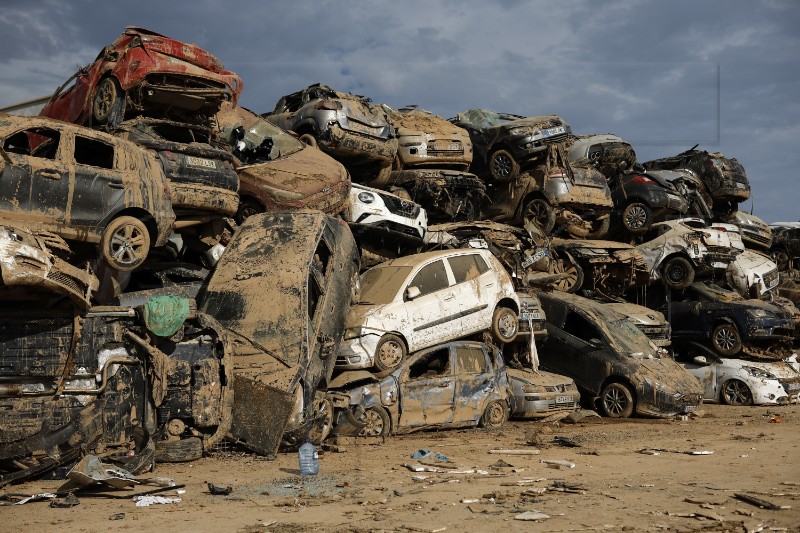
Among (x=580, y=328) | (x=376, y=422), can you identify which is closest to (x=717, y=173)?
(x=580, y=328)

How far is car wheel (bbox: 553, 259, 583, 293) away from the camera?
1956cm

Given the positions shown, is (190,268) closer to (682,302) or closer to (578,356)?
(578,356)

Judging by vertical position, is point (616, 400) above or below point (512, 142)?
below

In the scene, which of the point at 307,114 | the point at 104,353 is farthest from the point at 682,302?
the point at 104,353

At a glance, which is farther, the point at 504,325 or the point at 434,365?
the point at 504,325

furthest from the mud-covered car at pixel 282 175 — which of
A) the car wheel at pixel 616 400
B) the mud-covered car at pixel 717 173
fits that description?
the mud-covered car at pixel 717 173

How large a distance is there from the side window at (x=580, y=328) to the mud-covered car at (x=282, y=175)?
4681 mm

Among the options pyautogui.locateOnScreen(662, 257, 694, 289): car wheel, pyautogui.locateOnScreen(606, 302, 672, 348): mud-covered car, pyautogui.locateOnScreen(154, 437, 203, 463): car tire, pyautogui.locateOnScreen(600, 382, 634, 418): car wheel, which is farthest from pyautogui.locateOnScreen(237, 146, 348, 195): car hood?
pyautogui.locateOnScreen(662, 257, 694, 289): car wheel

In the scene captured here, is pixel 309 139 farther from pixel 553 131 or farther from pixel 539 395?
pixel 539 395

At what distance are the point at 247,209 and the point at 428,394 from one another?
4618 millimetres

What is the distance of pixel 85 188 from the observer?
35.1 ft

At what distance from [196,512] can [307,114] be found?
12097 millimetres

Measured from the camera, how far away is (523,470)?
9375 millimetres

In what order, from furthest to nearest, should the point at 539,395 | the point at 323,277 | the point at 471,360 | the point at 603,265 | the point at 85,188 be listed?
1. the point at 603,265
2. the point at 539,395
3. the point at 471,360
4. the point at 323,277
5. the point at 85,188
